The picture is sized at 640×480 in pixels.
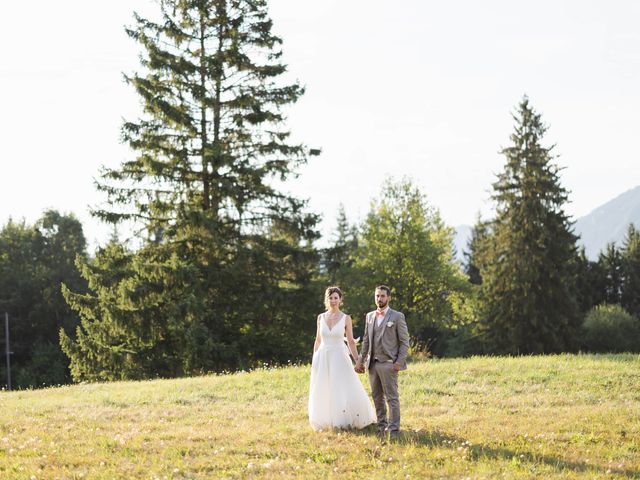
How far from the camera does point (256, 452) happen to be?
9258mm

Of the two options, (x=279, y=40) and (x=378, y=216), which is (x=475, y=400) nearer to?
(x=279, y=40)

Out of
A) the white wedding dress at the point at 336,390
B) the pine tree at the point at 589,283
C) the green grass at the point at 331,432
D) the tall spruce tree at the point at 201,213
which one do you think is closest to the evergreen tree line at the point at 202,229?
the tall spruce tree at the point at 201,213

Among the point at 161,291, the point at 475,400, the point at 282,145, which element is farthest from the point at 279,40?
the point at 475,400

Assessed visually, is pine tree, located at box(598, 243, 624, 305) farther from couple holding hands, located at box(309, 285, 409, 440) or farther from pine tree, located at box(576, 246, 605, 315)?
couple holding hands, located at box(309, 285, 409, 440)

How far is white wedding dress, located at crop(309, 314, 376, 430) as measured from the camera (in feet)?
34.7

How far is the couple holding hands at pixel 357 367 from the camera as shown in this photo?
1002 cm

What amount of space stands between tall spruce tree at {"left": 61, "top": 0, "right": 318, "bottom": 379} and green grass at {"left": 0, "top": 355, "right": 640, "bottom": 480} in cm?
852

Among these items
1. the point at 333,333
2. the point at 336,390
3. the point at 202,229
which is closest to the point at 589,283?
the point at 202,229

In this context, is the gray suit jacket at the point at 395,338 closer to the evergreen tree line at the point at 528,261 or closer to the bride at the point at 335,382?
the bride at the point at 335,382

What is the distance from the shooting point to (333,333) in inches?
424

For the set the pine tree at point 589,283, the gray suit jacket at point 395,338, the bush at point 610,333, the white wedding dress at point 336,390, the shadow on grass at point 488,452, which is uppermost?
the pine tree at point 589,283

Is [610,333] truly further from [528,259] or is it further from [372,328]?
[372,328]

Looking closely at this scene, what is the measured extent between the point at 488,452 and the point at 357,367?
2.37m

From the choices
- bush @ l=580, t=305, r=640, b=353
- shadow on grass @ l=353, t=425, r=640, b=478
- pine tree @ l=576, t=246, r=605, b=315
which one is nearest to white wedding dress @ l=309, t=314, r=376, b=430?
shadow on grass @ l=353, t=425, r=640, b=478
